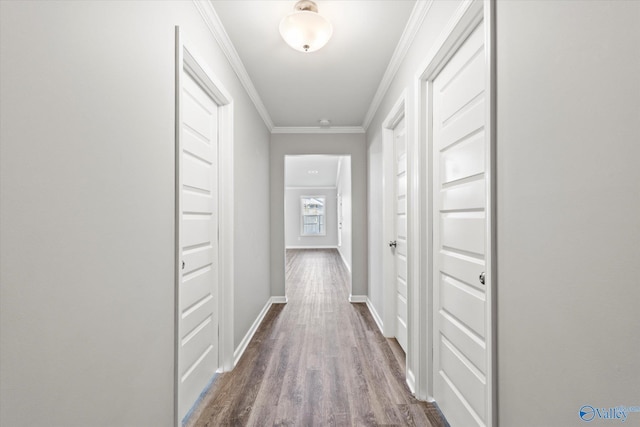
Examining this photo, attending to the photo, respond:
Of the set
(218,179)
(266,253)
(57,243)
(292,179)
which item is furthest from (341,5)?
(292,179)

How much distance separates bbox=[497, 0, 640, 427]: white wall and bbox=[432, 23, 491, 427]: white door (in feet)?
0.55

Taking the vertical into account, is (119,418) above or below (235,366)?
above

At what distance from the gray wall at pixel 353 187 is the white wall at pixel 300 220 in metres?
7.34

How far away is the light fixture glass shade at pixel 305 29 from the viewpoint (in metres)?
1.89

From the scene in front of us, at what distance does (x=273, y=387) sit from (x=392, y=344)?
1254 mm

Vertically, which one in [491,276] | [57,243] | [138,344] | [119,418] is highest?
[57,243]

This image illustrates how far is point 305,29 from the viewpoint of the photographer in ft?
6.36

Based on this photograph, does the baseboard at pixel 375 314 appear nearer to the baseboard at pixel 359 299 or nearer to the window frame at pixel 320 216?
the baseboard at pixel 359 299

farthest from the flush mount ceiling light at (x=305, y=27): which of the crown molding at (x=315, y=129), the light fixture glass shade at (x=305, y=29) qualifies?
the crown molding at (x=315, y=129)

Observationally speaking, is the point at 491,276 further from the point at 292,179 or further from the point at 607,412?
the point at 292,179

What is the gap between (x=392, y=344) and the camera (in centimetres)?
297

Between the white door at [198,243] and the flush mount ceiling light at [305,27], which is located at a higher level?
the flush mount ceiling light at [305,27]

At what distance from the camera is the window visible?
12.0 meters

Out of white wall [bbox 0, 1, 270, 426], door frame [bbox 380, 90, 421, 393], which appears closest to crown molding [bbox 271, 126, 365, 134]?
door frame [bbox 380, 90, 421, 393]
